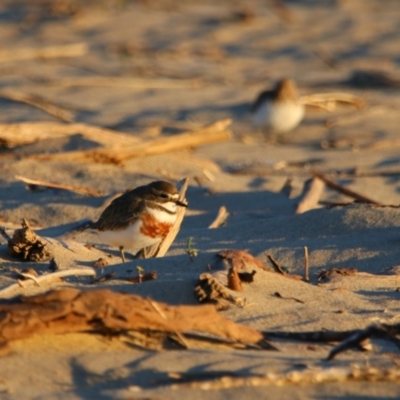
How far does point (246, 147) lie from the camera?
411 inches

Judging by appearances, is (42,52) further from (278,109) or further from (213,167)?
(213,167)

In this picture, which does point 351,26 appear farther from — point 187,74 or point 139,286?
point 139,286

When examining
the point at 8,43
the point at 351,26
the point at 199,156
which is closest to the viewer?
the point at 199,156

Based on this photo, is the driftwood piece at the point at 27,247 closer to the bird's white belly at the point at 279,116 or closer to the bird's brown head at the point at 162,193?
the bird's brown head at the point at 162,193

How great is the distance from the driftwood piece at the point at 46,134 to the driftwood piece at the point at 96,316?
15.4 ft

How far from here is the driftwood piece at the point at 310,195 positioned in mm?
6996

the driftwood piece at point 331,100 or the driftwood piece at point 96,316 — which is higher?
the driftwood piece at point 96,316

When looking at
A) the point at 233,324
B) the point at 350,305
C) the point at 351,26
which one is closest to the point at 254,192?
the point at 350,305

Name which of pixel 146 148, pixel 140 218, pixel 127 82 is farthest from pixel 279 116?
pixel 140 218

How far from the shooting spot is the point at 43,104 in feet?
34.8

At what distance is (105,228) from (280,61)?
9.26 metres

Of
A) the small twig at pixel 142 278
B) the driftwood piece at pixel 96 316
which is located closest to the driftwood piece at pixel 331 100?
the small twig at pixel 142 278

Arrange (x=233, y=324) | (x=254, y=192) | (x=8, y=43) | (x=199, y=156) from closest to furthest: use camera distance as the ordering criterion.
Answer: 1. (x=233, y=324)
2. (x=254, y=192)
3. (x=199, y=156)
4. (x=8, y=43)

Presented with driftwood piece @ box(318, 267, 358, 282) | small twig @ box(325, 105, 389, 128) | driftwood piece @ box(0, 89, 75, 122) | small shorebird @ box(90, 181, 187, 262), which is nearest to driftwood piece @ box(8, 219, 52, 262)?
small shorebird @ box(90, 181, 187, 262)
